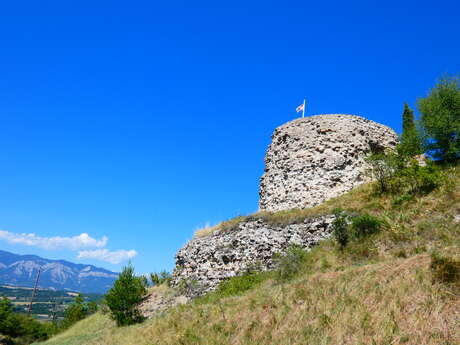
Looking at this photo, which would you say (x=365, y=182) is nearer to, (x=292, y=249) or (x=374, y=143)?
(x=374, y=143)

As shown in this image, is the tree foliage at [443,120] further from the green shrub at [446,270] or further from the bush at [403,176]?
the green shrub at [446,270]

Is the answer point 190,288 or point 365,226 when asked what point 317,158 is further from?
point 190,288

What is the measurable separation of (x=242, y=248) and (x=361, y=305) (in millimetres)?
10715

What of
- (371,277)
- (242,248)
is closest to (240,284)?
(242,248)

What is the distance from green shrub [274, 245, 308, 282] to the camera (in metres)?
13.8

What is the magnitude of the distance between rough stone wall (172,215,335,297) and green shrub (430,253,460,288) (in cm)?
840

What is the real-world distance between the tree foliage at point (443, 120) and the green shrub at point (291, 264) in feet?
38.6

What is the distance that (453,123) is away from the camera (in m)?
20.0

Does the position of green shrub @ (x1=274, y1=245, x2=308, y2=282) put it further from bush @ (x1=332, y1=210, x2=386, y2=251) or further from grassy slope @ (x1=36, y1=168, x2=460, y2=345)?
bush @ (x1=332, y1=210, x2=386, y2=251)

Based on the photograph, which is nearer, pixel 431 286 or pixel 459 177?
pixel 431 286

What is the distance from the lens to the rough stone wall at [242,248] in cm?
1686

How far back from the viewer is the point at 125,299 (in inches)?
723

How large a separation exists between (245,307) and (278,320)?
1.94 metres

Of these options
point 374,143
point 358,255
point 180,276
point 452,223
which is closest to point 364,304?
point 358,255
